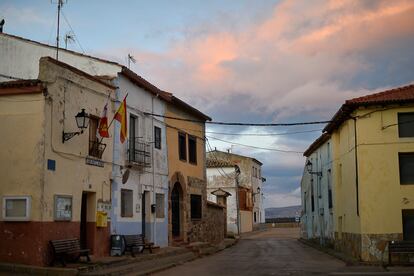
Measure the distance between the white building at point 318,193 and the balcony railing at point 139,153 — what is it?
10937 mm

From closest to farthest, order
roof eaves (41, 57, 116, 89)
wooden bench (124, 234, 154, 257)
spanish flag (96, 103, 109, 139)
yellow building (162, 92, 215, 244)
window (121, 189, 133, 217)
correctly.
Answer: roof eaves (41, 57, 116, 89)
spanish flag (96, 103, 109, 139)
wooden bench (124, 234, 154, 257)
window (121, 189, 133, 217)
yellow building (162, 92, 215, 244)

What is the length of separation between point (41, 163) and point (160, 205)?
997 centimetres

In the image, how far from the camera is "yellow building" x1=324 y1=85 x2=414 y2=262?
21547mm

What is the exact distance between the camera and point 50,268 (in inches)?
603

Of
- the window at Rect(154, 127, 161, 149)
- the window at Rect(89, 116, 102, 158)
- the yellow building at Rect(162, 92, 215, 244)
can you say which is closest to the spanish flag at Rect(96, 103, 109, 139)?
the window at Rect(89, 116, 102, 158)

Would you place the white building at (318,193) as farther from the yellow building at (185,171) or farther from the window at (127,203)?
the window at (127,203)

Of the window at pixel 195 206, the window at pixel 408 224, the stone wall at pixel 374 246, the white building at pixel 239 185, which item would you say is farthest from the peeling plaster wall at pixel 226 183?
the window at pixel 408 224

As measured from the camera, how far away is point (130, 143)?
22.3 metres

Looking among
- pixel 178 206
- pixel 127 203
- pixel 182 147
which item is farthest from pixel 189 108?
pixel 127 203

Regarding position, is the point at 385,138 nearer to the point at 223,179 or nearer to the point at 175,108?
the point at 175,108

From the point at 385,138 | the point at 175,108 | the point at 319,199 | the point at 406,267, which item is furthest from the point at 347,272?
the point at 319,199

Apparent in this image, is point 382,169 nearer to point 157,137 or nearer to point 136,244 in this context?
point 157,137

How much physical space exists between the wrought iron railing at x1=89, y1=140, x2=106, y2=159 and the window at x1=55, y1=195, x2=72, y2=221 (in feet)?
7.32

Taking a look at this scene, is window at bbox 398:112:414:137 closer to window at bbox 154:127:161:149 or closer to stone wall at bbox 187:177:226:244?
window at bbox 154:127:161:149
